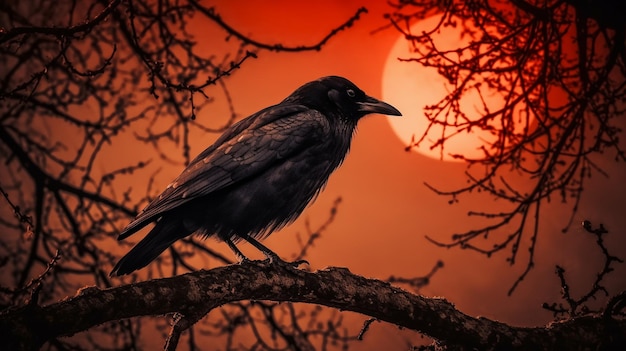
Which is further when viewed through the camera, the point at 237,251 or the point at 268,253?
the point at 237,251

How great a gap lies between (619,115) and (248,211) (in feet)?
10.3

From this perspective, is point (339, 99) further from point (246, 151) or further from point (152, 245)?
point (152, 245)

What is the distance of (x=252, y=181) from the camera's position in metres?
3.91

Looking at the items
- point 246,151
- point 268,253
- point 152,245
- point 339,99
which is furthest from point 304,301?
point 339,99

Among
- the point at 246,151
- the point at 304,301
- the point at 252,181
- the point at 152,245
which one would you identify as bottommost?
the point at 304,301

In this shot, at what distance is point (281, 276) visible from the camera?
10.5ft

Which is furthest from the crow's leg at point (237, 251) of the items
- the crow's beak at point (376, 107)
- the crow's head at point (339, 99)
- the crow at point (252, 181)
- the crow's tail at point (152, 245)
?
the crow's beak at point (376, 107)

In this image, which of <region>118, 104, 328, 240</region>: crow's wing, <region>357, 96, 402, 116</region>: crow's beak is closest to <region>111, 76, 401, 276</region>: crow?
<region>118, 104, 328, 240</region>: crow's wing

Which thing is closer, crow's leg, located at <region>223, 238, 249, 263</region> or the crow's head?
crow's leg, located at <region>223, 238, 249, 263</region>

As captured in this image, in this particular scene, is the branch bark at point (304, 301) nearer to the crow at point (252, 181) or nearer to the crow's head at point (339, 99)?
the crow at point (252, 181)

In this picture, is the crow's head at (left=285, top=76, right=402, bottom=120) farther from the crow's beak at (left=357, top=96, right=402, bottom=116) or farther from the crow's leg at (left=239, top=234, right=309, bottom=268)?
the crow's leg at (left=239, top=234, right=309, bottom=268)

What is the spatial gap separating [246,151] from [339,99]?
834 millimetres

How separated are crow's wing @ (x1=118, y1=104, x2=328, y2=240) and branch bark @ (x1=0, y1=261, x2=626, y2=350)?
0.71 metres

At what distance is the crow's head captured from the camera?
176 inches
